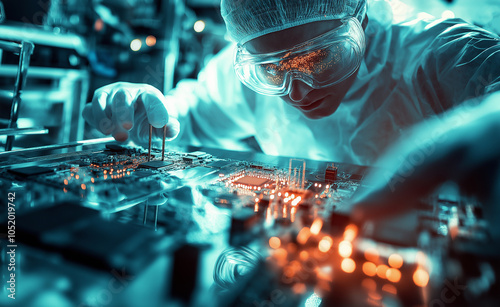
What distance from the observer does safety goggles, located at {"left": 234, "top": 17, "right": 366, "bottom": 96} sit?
1.09 meters

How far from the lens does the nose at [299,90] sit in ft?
4.16

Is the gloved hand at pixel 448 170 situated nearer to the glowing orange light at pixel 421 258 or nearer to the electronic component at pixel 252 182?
the glowing orange light at pixel 421 258

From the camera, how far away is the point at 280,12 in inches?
42.4

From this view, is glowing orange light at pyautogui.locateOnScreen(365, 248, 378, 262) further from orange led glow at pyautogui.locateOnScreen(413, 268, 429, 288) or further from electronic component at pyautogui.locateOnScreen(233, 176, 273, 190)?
electronic component at pyautogui.locateOnScreen(233, 176, 273, 190)

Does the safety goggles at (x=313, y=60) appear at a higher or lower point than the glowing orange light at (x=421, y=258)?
higher

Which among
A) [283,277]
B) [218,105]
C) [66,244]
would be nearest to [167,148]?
[218,105]

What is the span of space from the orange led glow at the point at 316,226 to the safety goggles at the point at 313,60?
2.05ft

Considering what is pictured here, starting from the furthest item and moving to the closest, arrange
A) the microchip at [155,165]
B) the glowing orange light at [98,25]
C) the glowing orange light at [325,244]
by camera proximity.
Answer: the glowing orange light at [98,25]
the microchip at [155,165]
the glowing orange light at [325,244]

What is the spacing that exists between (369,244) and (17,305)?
53 centimetres

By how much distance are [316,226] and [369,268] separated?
149 millimetres

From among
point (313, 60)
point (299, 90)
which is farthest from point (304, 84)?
point (313, 60)

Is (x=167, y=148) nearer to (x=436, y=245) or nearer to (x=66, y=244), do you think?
(x=66, y=244)

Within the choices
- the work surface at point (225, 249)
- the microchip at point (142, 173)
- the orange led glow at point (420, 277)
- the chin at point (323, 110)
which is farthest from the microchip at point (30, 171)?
the chin at point (323, 110)

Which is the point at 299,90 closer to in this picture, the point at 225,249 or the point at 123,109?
the point at 123,109
